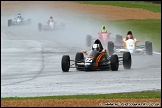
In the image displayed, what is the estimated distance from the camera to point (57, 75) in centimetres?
2711

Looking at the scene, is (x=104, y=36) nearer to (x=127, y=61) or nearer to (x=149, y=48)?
(x=149, y=48)

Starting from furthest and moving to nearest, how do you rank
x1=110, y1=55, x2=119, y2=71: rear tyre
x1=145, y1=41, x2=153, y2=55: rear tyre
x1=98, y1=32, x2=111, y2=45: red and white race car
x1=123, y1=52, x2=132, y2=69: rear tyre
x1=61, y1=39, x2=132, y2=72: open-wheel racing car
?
x1=98, y1=32, x2=111, y2=45: red and white race car → x1=145, y1=41, x2=153, y2=55: rear tyre → x1=123, y1=52, x2=132, y2=69: rear tyre → x1=61, y1=39, x2=132, y2=72: open-wheel racing car → x1=110, y1=55, x2=119, y2=71: rear tyre

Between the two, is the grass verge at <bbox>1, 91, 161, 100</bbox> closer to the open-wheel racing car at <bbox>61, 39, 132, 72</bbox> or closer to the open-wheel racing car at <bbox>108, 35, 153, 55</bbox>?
the open-wheel racing car at <bbox>61, 39, 132, 72</bbox>

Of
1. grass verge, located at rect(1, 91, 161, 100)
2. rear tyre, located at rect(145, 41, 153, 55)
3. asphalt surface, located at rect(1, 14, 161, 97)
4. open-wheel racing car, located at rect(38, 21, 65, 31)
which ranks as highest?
open-wheel racing car, located at rect(38, 21, 65, 31)

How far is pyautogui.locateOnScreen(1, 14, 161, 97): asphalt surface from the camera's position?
70.9 feet

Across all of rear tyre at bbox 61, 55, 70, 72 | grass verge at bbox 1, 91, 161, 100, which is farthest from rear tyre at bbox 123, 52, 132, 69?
grass verge at bbox 1, 91, 161, 100

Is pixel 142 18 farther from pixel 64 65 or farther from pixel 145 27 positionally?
pixel 64 65

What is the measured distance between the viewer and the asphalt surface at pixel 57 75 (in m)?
21.6

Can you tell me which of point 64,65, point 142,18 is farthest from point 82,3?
point 64,65

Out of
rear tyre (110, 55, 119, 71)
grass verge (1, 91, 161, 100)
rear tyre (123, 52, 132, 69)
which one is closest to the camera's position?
grass verge (1, 91, 161, 100)

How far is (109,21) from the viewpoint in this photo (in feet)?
265

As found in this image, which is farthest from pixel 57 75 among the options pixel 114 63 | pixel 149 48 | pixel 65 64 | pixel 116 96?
pixel 149 48

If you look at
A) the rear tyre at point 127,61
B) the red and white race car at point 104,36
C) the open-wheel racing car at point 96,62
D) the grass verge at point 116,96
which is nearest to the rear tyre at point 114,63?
the open-wheel racing car at point 96,62

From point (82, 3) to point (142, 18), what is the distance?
29235mm
